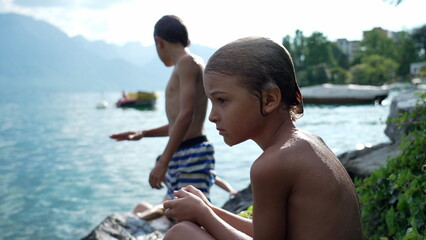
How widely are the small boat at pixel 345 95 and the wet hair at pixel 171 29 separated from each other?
1293 inches

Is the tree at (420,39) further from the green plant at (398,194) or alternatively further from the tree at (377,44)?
the green plant at (398,194)

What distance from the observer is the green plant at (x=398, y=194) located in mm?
2736

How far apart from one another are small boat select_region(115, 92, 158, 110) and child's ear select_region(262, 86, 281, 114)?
149ft

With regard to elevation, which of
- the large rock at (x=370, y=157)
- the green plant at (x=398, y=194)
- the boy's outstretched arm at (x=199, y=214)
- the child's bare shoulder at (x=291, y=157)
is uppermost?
A: the child's bare shoulder at (x=291, y=157)

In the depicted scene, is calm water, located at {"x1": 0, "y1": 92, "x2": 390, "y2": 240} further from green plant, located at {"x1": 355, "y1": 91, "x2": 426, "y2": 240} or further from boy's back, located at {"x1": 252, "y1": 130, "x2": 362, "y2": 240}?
boy's back, located at {"x1": 252, "y1": 130, "x2": 362, "y2": 240}

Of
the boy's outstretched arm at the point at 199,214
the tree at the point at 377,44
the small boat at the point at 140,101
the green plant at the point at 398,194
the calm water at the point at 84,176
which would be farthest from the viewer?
the tree at the point at 377,44

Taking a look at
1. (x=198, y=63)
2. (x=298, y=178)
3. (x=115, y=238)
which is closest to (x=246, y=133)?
(x=298, y=178)

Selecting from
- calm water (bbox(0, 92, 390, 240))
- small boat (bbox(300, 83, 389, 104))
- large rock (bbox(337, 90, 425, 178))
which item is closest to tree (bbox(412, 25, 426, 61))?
small boat (bbox(300, 83, 389, 104))

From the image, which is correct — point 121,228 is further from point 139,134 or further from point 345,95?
point 345,95

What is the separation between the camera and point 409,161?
3.25 meters

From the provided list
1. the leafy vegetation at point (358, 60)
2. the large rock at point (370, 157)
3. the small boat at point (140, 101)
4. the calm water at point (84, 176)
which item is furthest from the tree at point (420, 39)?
the large rock at point (370, 157)

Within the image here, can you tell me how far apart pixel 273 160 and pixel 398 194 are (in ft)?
6.44

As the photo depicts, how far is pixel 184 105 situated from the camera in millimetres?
3938

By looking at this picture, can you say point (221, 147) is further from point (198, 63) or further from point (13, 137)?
point (13, 137)
